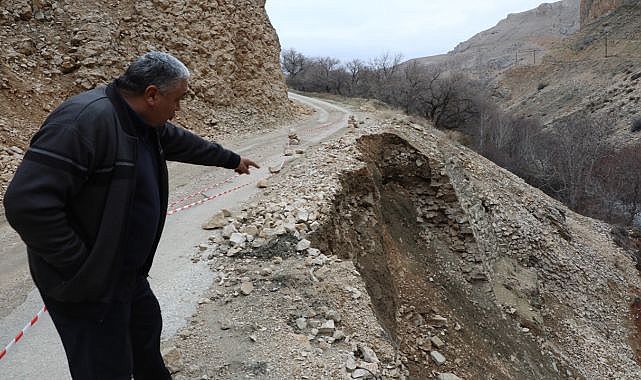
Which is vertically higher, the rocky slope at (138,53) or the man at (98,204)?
the rocky slope at (138,53)

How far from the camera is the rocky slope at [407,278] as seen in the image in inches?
173

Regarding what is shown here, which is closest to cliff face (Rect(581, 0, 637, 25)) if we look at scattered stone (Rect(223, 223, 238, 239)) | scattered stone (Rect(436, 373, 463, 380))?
scattered stone (Rect(436, 373, 463, 380))

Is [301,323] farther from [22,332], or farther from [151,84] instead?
[151,84]

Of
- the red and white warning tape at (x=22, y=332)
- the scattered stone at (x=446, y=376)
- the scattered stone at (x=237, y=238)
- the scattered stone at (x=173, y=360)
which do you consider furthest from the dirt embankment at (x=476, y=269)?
the red and white warning tape at (x=22, y=332)

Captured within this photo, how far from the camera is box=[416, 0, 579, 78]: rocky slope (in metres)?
89.4

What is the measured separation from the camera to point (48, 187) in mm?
1888

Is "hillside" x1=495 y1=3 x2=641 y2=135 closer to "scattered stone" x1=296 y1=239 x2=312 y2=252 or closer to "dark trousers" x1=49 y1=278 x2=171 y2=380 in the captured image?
"scattered stone" x1=296 y1=239 x2=312 y2=252

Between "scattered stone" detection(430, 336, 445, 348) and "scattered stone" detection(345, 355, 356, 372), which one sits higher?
"scattered stone" detection(345, 355, 356, 372)

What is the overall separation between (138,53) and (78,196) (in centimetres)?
1322

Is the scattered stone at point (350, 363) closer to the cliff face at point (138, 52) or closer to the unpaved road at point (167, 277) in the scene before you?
the unpaved road at point (167, 277)

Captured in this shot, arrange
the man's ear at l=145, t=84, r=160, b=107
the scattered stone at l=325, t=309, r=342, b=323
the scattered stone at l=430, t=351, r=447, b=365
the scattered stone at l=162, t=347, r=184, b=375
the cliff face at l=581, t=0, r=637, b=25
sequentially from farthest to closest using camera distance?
1. the cliff face at l=581, t=0, r=637, b=25
2. the scattered stone at l=430, t=351, r=447, b=365
3. the scattered stone at l=325, t=309, r=342, b=323
4. the scattered stone at l=162, t=347, r=184, b=375
5. the man's ear at l=145, t=84, r=160, b=107

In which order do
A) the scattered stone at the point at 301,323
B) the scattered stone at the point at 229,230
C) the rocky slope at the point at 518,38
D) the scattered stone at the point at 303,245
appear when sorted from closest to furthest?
the scattered stone at the point at 301,323, the scattered stone at the point at 303,245, the scattered stone at the point at 229,230, the rocky slope at the point at 518,38

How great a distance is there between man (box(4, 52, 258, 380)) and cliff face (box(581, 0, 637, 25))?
71450 millimetres

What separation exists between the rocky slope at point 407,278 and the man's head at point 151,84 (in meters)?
2.42
